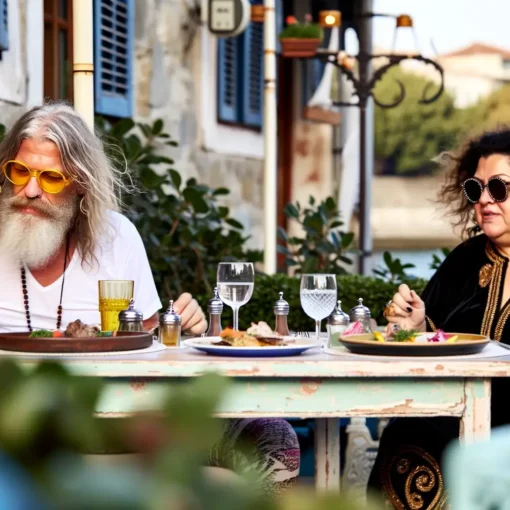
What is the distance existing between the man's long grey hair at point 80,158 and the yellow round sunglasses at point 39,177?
0.38 feet

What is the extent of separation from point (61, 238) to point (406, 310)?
0.92 m

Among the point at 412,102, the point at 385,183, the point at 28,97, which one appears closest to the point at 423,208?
the point at 385,183

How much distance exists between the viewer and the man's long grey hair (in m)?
3.10

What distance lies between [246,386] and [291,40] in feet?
23.0

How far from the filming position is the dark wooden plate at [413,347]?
2385 mm

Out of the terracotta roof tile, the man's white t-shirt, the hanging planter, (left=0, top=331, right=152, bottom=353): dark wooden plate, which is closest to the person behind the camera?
(left=0, top=331, right=152, bottom=353): dark wooden plate

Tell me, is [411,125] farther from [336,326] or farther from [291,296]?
[336,326]

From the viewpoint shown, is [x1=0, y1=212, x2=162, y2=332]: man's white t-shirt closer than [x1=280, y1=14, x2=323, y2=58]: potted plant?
Yes

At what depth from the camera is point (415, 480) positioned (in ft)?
9.57

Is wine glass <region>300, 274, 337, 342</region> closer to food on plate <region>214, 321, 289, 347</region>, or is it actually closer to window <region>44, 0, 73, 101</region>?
food on plate <region>214, 321, 289, 347</region>

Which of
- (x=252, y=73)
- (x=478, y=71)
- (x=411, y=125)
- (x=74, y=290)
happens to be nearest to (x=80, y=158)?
(x=74, y=290)

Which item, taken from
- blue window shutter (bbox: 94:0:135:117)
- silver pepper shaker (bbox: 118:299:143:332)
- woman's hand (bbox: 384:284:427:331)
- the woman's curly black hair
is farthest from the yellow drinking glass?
blue window shutter (bbox: 94:0:135:117)

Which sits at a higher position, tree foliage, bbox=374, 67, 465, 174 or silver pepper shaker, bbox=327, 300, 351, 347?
tree foliage, bbox=374, 67, 465, 174

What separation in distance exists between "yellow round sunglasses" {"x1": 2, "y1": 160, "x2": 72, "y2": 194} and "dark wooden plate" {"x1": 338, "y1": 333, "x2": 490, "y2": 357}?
A: 889 millimetres
